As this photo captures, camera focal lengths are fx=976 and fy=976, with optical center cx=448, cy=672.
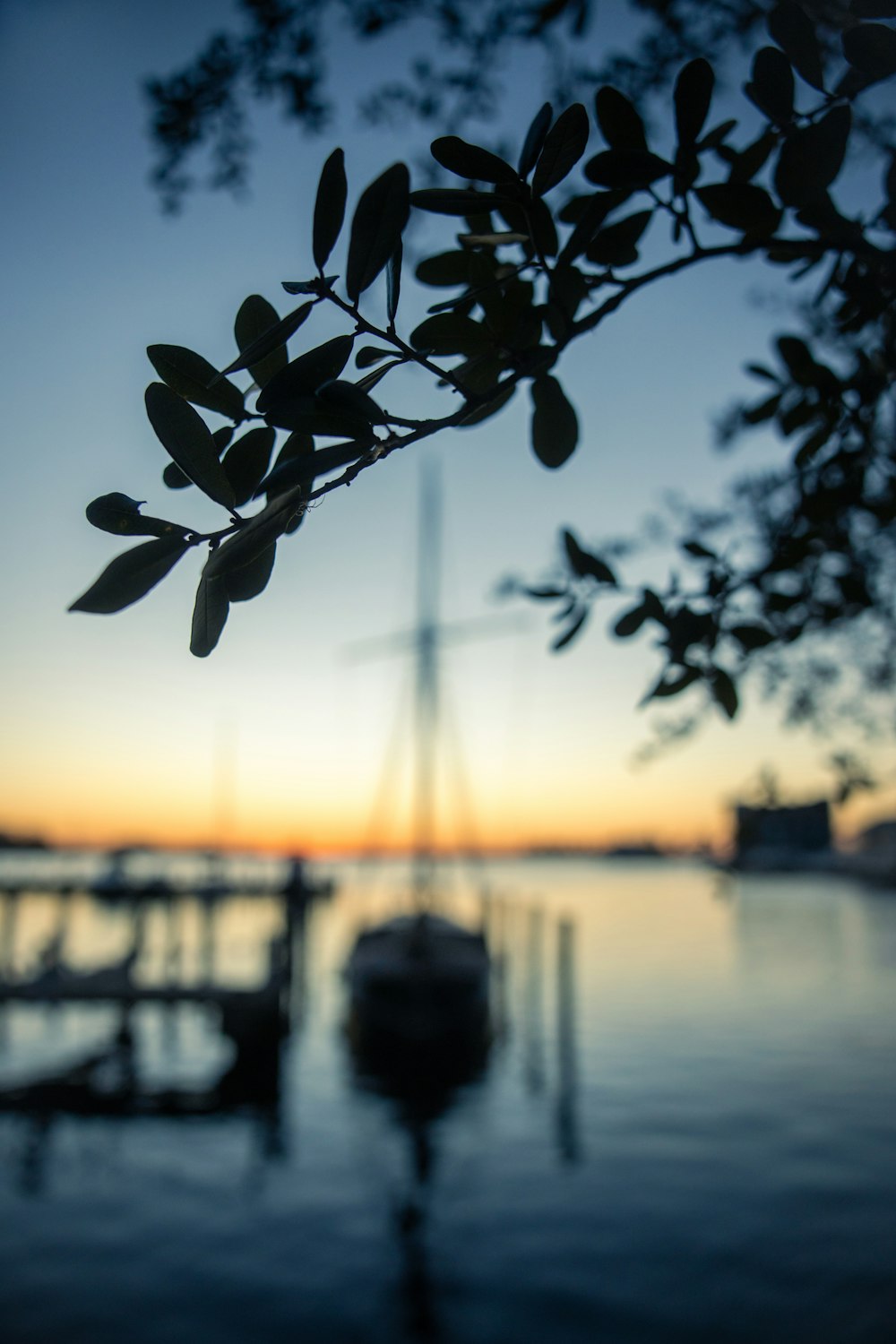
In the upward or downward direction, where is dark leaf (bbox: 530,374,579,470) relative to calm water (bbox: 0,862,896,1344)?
upward

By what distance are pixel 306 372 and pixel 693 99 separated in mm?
906

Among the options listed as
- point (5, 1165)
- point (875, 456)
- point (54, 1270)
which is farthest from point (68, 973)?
point (875, 456)

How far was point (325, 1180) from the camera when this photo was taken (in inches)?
482

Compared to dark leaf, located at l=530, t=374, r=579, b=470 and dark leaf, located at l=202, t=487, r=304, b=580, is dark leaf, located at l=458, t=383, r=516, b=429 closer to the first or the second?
dark leaf, located at l=530, t=374, r=579, b=470

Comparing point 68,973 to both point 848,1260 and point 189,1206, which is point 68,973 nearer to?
point 189,1206

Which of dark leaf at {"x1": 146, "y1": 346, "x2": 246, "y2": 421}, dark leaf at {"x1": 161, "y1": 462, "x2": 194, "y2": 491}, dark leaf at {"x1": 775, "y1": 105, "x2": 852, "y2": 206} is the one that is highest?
dark leaf at {"x1": 775, "y1": 105, "x2": 852, "y2": 206}

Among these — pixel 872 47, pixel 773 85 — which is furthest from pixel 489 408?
pixel 872 47

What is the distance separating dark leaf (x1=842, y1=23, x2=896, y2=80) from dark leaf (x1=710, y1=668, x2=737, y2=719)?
1.57 m

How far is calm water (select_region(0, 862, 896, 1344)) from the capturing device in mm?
8656

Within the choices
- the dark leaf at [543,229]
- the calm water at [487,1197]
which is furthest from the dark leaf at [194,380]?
the calm water at [487,1197]

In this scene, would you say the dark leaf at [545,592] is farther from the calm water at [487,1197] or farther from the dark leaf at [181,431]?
the calm water at [487,1197]

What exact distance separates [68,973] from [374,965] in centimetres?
531

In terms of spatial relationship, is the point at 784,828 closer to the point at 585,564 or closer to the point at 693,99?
the point at 585,564

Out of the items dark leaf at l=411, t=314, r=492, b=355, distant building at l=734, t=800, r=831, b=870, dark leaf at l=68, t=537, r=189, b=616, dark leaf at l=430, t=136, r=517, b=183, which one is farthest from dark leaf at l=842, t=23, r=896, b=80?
distant building at l=734, t=800, r=831, b=870
